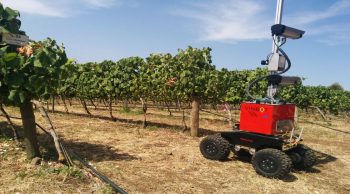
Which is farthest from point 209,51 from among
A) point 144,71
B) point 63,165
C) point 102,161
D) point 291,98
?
point 291,98

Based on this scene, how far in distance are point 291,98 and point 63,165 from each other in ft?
75.1

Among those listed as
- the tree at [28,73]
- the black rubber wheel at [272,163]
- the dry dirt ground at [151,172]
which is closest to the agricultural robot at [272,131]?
the black rubber wheel at [272,163]

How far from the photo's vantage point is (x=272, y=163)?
26.1ft

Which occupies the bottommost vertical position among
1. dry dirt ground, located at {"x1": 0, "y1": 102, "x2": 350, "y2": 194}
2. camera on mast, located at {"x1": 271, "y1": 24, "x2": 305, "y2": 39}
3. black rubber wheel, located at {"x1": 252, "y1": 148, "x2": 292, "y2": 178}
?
dry dirt ground, located at {"x1": 0, "y1": 102, "x2": 350, "y2": 194}

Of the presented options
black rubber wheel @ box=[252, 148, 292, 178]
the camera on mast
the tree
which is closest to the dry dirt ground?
black rubber wheel @ box=[252, 148, 292, 178]

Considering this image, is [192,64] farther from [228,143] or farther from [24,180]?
[24,180]

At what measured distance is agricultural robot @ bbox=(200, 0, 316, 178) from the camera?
26.5ft

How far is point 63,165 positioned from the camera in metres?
7.27

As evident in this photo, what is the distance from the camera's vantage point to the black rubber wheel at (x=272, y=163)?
7.80 m

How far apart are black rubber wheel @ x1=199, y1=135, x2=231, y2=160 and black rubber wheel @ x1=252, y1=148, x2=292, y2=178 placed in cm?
107

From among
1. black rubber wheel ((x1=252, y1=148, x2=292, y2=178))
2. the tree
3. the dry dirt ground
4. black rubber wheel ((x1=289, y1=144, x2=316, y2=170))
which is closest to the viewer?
the dry dirt ground

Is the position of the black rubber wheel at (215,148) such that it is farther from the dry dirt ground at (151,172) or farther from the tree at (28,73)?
the tree at (28,73)

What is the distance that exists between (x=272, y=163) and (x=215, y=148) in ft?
5.87

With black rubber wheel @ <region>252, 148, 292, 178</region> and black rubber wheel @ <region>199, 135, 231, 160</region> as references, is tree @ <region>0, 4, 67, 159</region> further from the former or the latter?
black rubber wheel @ <region>252, 148, 292, 178</region>
